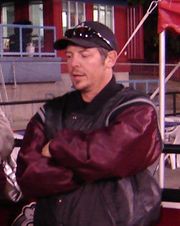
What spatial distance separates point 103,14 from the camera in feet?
98.5

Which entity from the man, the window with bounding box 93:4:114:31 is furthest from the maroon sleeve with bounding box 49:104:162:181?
the window with bounding box 93:4:114:31

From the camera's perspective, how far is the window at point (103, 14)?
97.3 feet

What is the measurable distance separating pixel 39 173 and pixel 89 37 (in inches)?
25.0

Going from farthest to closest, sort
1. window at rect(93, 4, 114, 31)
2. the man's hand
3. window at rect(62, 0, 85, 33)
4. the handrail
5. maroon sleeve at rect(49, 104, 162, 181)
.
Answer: window at rect(93, 4, 114, 31) < window at rect(62, 0, 85, 33) < the handrail < the man's hand < maroon sleeve at rect(49, 104, 162, 181)

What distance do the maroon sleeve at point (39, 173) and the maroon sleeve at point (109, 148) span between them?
48mm

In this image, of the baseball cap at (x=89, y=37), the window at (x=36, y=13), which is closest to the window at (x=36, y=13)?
the window at (x=36, y=13)

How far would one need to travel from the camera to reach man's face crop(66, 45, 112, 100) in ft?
9.59

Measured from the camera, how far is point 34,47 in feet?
82.2

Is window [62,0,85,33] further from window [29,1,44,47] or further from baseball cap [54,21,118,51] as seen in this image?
baseball cap [54,21,118,51]

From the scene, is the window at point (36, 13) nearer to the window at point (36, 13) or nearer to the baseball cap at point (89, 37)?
the window at point (36, 13)

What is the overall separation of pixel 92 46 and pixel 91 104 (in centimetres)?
26

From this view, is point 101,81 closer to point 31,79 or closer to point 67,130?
point 67,130

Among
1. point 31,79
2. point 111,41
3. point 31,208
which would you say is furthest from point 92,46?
point 31,79

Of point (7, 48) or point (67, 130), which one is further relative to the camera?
point (7, 48)
